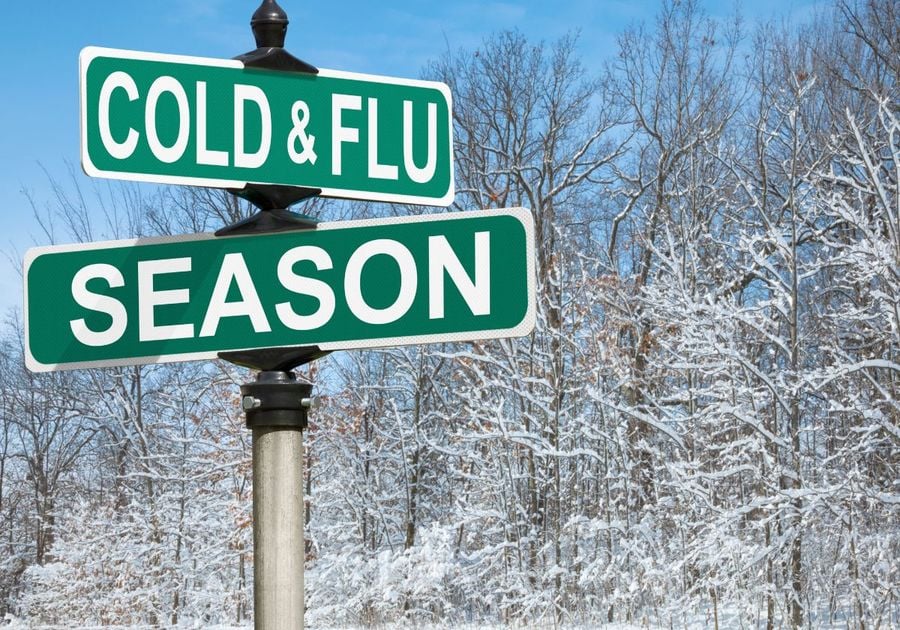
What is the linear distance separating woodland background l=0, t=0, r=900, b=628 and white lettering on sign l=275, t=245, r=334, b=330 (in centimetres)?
629

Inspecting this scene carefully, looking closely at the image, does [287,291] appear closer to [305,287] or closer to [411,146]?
[305,287]

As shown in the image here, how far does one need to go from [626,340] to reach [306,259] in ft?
46.2

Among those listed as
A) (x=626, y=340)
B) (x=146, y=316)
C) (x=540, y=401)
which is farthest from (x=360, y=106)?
(x=626, y=340)

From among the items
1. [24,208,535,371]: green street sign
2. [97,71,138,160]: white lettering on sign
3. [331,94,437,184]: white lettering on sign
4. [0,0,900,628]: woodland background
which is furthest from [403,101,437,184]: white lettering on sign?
[0,0,900,628]: woodland background

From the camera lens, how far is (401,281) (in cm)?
191

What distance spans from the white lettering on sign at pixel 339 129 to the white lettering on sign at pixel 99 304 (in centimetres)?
45

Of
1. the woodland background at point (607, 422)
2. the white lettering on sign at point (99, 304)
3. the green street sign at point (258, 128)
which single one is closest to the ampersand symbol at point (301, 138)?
the green street sign at point (258, 128)

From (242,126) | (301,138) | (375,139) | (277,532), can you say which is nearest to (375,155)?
(375,139)

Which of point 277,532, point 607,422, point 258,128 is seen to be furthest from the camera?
point 607,422

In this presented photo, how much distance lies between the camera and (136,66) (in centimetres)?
190

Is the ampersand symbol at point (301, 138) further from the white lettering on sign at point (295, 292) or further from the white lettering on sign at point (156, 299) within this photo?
the white lettering on sign at point (156, 299)

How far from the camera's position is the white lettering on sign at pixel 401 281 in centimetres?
189

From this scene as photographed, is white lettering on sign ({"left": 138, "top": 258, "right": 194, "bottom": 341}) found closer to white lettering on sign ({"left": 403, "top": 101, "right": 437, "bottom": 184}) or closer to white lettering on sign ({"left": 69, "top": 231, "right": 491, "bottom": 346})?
white lettering on sign ({"left": 69, "top": 231, "right": 491, "bottom": 346})

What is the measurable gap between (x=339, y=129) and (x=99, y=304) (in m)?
0.55
